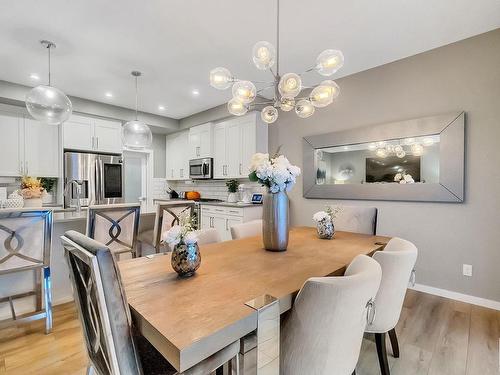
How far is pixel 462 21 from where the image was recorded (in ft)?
7.75

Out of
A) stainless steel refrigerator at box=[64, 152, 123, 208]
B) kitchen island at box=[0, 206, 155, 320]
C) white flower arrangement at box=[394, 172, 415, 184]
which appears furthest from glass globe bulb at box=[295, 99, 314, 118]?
stainless steel refrigerator at box=[64, 152, 123, 208]

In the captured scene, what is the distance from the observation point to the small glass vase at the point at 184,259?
Answer: 120 cm

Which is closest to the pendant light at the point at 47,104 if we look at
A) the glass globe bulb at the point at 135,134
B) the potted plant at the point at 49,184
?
the glass globe bulb at the point at 135,134

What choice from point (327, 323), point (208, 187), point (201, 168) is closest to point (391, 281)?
point (327, 323)

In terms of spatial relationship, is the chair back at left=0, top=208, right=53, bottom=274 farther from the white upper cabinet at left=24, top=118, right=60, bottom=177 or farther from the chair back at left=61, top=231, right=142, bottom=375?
the white upper cabinet at left=24, top=118, right=60, bottom=177

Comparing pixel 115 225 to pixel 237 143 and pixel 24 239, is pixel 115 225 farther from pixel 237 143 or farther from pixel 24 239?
pixel 237 143

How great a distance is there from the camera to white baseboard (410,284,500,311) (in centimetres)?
253

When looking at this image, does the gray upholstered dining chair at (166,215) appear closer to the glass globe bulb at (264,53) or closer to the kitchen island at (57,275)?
the kitchen island at (57,275)

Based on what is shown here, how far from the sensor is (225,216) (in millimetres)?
4391

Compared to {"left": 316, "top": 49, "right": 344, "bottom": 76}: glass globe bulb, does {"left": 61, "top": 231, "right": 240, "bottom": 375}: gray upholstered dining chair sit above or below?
below

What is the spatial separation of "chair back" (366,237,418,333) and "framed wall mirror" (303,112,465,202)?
1753 millimetres

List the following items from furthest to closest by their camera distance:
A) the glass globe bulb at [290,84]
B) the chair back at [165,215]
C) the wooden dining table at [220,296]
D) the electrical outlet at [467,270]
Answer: the electrical outlet at [467,270]
the chair back at [165,215]
the glass globe bulb at [290,84]
the wooden dining table at [220,296]

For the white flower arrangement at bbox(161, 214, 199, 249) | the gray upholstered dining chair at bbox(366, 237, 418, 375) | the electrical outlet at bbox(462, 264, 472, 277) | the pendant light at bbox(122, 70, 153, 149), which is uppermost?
the pendant light at bbox(122, 70, 153, 149)

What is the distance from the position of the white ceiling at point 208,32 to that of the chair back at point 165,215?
1685 millimetres
